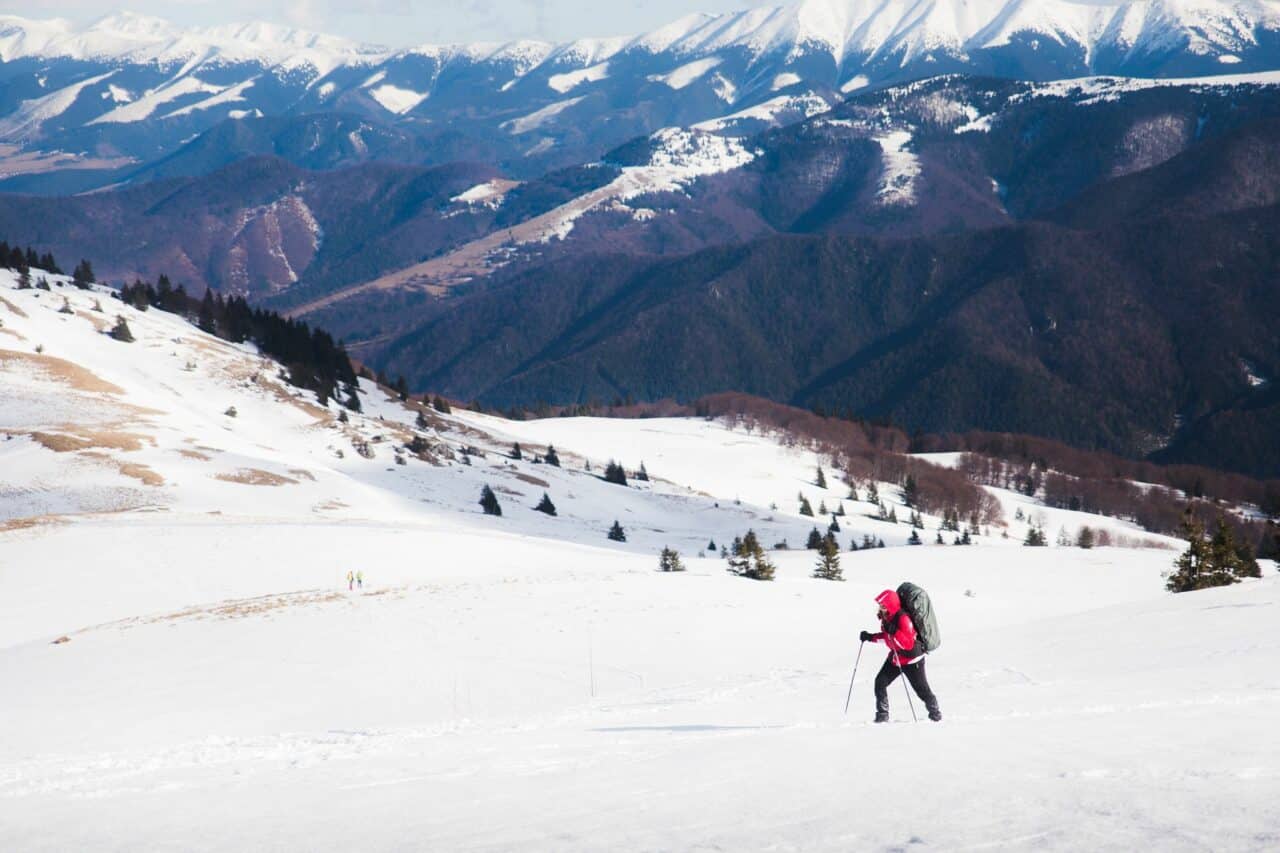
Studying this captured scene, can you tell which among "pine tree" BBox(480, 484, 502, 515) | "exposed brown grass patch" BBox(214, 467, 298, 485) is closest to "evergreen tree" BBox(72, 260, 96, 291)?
"exposed brown grass patch" BBox(214, 467, 298, 485)

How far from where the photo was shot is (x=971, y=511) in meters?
162

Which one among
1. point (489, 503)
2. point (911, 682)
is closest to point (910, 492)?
point (489, 503)

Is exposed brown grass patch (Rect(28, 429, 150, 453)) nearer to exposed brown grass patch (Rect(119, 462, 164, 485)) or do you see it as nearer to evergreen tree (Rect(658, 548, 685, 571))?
exposed brown grass patch (Rect(119, 462, 164, 485))

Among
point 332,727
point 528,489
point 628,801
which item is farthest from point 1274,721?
point 528,489

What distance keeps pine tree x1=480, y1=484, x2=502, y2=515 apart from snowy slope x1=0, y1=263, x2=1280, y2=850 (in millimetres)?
12023

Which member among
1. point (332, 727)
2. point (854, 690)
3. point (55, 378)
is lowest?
point (332, 727)

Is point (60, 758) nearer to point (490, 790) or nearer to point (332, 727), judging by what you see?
point (332, 727)

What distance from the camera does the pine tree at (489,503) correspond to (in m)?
80.1

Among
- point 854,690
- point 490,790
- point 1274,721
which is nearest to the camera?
point 490,790

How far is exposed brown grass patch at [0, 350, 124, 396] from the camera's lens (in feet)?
263

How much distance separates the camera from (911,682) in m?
14.0

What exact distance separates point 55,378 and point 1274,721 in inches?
3522

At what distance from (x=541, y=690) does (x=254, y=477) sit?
52751mm

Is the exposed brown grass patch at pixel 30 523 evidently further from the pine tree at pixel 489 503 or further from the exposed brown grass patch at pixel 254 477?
the pine tree at pixel 489 503
